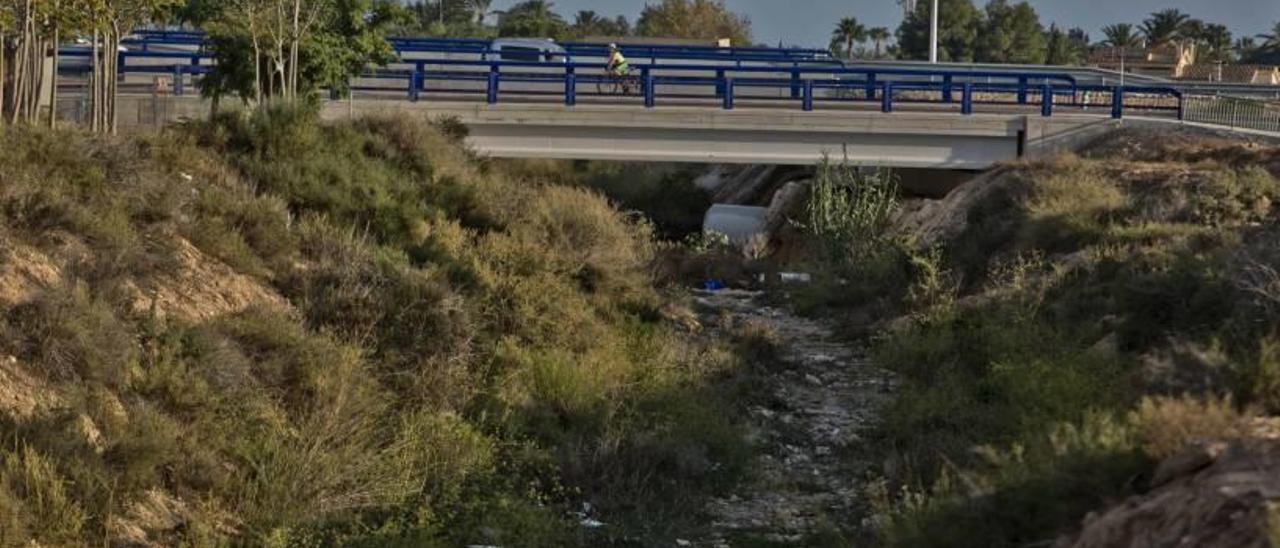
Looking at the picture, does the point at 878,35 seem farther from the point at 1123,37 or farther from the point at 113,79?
the point at 113,79

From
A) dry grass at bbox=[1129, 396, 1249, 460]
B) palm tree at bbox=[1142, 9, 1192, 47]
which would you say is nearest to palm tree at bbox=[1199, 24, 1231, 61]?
palm tree at bbox=[1142, 9, 1192, 47]

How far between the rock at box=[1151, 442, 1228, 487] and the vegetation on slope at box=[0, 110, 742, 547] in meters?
5.50

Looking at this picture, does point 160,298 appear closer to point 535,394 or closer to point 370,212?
point 535,394

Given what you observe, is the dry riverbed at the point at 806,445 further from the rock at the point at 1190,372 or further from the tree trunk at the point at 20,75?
the tree trunk at the point at 20,75

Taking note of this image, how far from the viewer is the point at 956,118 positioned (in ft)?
97.5

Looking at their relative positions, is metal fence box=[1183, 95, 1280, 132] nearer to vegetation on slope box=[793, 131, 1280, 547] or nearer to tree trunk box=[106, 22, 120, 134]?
vegetation on slope box=[793, 131, 1280, 547]

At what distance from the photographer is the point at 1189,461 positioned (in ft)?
25.4

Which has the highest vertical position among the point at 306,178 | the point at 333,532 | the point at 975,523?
the point at 306,178

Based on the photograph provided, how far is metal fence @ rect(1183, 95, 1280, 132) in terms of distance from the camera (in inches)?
1179

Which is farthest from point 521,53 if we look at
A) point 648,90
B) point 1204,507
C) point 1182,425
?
point 1204,507

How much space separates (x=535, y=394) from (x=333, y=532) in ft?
14.7

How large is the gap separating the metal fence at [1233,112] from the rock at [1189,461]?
78.8 feet

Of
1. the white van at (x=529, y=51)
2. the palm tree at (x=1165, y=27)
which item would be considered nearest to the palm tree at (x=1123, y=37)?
the palm tree at (x=1165, y=27)

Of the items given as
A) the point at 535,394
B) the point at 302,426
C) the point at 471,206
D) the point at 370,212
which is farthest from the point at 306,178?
the point at 302,426
